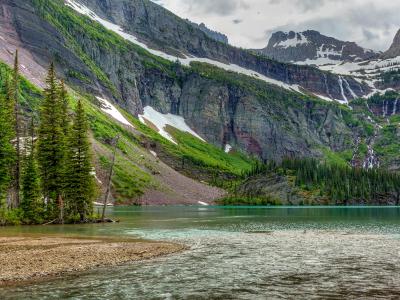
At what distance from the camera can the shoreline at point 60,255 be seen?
3043cm

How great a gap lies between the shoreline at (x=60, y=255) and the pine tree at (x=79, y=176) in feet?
107

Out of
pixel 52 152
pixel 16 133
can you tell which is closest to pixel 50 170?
pixel 52 152

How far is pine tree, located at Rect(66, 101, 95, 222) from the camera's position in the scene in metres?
84.3

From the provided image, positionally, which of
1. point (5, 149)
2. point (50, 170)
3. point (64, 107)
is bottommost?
point (50, 170)

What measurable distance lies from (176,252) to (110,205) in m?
154

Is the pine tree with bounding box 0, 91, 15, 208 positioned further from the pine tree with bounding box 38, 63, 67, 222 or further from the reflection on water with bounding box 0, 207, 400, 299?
the reflection on water with bounding box 0, 207, 400, 299

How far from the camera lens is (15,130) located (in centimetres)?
8344

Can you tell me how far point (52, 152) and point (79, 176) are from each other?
6.66 m

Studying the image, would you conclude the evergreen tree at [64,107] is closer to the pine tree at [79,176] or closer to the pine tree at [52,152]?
the pine tree at [52,152]

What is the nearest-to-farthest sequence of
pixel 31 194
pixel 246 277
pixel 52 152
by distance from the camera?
pixel 246 277 < pixel 31 194 < pixel 52 152

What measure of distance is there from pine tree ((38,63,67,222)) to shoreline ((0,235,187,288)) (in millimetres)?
33048

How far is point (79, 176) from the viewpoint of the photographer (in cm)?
8494

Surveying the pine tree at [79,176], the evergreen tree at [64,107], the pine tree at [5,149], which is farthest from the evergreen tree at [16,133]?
the evergreen tree at [64,107]

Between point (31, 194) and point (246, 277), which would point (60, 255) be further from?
point (31, 194)
